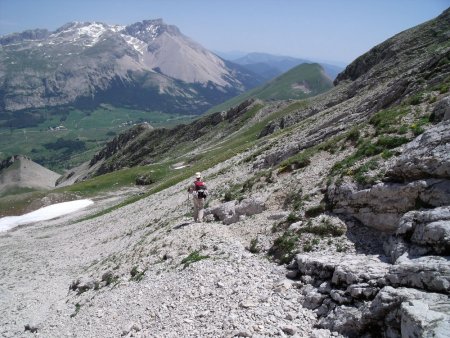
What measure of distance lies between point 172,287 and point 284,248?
22.4 feet

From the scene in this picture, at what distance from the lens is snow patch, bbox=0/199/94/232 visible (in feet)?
283

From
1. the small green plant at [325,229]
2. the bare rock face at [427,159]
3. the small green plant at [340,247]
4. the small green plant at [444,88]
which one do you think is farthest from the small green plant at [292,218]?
the small green plant at [444,88]

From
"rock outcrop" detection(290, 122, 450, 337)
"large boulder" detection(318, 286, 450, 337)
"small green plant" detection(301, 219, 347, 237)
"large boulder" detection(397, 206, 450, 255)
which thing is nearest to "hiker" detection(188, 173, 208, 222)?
"small green plant" detection(301, 219, 347, 237)

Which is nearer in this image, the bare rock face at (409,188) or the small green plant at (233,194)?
the bare rock face at (409,188)

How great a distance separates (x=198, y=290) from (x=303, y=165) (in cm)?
1590

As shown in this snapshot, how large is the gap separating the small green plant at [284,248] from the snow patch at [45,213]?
7601 cm

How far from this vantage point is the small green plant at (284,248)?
21969 mm

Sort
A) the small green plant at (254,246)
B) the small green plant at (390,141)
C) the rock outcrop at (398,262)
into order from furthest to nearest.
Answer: the small green plant at (390,141) < the small green plant at (254,246) < the rock outcrop at (398,262)

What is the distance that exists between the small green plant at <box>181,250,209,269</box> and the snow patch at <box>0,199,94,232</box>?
7009 cm

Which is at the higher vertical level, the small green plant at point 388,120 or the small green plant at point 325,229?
the small green plant at point 388,120

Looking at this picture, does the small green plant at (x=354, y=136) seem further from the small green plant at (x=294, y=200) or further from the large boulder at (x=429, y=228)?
the large boulder at (x=429, y=228)

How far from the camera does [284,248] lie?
22.7m

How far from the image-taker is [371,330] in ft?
47.3

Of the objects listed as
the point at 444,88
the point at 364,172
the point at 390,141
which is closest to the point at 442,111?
the point at 390,141
